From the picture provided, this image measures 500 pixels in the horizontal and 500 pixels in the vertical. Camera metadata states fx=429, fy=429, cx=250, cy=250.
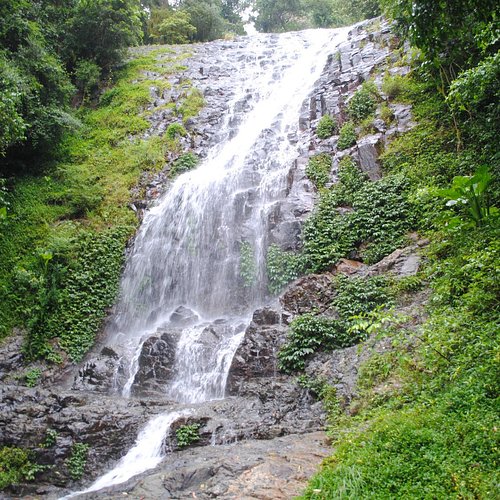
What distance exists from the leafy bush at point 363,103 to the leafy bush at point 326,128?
641mm

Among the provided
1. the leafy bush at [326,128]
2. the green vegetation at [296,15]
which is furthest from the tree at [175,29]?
the leafy bush at [326,128]

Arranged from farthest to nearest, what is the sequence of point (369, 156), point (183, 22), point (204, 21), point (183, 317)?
point (204, 21)
point (183, 22)
point (369, 156)
point (183, 317)

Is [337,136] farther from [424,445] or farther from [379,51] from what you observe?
[424,445]

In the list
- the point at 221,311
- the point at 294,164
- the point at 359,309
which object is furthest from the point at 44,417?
the point at 294,164

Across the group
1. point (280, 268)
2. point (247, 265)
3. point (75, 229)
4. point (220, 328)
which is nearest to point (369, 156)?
point (280, 268)

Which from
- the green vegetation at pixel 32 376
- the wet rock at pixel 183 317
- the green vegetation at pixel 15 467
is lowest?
the green vegetation at pixel 15 467

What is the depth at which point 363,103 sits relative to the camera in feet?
47.1

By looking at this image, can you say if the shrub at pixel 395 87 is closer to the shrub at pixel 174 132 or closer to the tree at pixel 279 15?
the shrub at pixel 174 132

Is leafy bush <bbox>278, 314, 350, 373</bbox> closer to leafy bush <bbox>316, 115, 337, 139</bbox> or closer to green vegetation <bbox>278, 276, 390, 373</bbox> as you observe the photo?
green vegetation <bbox>278, 276, 390, 373</bbox>

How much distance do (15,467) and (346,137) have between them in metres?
12.1

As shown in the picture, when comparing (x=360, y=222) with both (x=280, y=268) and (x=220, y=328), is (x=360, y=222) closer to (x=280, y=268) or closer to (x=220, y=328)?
(x=280, y=268)

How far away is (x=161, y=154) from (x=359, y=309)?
437 inches

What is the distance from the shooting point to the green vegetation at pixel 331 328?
8.70 metres

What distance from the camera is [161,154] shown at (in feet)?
55.6
